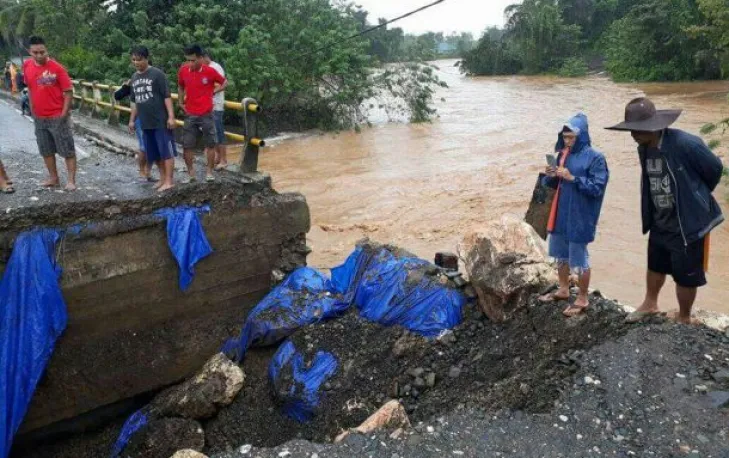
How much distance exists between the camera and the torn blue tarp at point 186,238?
5.58 meters

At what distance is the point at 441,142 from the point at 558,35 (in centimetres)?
2863

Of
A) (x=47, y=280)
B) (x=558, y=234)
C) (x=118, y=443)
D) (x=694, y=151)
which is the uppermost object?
(x=694, y=151)

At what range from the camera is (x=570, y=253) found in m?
4.20

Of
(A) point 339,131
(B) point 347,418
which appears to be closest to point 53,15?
(A) point 339,131

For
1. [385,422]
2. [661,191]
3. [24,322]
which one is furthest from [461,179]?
[385,422]

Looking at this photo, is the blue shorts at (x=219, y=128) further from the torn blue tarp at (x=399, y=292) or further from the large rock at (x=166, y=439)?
the large rock at (x=166, y=439)

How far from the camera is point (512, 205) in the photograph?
39.3 feet

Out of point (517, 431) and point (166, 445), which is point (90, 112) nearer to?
point (166, 445)

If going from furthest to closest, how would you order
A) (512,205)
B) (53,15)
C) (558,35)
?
(558,35)
(53,15)
(512,205)

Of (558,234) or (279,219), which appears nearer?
(558,234)

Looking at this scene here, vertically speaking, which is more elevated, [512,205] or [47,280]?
[47,280]

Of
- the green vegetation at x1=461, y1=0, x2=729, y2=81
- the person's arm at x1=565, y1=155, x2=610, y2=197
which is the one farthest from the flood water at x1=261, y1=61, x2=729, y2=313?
the green vegetation at x1=461, y1=0, x2=729, y2=81

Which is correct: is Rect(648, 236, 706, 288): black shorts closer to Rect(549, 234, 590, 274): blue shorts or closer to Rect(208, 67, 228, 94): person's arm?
Rect(549, 234, 590, 274): blue shorts

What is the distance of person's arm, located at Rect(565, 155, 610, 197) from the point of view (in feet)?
13.0
